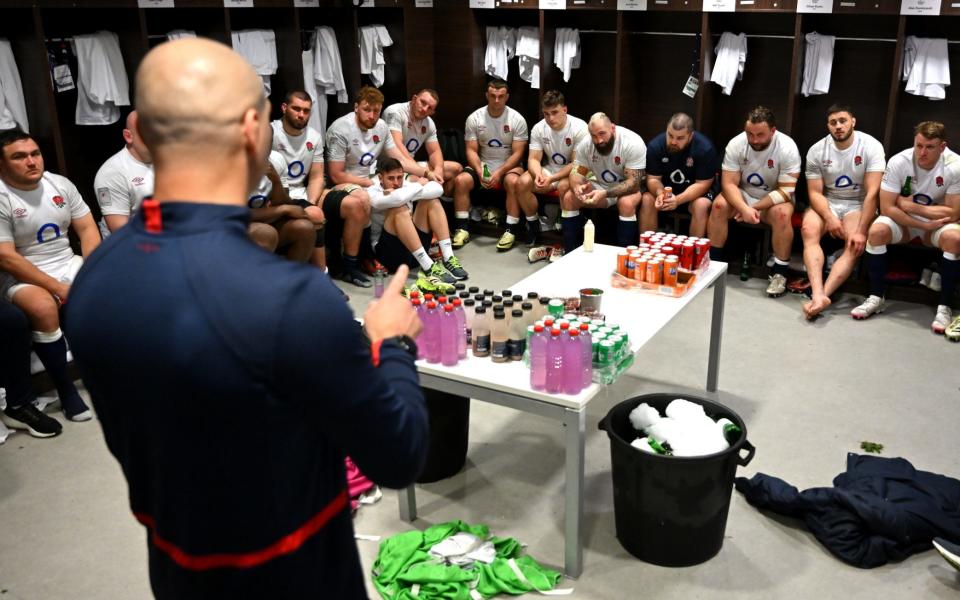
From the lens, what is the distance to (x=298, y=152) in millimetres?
5531

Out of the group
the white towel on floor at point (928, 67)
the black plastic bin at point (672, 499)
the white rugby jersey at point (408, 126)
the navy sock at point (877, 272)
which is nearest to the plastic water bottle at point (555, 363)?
the black plastic bin at point (672, 499)

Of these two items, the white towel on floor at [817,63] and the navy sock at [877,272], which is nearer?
the navy sock at [877,272]

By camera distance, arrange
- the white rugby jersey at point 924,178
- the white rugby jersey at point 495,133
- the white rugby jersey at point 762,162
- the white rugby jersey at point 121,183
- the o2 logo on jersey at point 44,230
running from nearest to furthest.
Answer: the o2 logo on jersey at point 44,230
the white rugby jersey at point 121,183
the white rugby jersey at point 924,178
the white rugby jersey at point 762,162
the white rugby jersey at point 495,133

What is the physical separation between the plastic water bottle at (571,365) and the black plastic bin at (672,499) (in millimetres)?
265

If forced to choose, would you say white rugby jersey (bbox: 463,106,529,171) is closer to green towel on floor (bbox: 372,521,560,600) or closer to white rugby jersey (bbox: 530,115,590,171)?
white rugby jersey (bbox: 530,115,590,171)

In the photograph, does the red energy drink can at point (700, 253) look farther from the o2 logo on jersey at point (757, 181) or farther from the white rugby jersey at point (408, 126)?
the white rugby jersey at point (408, 126)

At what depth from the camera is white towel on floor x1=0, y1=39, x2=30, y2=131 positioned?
4531 millimetres

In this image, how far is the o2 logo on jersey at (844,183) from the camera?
5141 mm

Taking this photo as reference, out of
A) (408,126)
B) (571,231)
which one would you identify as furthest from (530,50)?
(571,231)

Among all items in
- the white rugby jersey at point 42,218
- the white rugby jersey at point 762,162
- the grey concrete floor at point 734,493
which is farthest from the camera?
the white rugby jersey at point 762,162

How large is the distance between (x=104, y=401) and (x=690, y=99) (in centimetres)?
564

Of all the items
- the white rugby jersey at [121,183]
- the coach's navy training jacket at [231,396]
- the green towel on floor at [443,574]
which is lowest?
the green towel on floor at [443,574]

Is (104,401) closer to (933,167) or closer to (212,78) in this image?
(212,78)

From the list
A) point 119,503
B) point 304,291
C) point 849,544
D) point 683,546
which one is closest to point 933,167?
point 849,544
